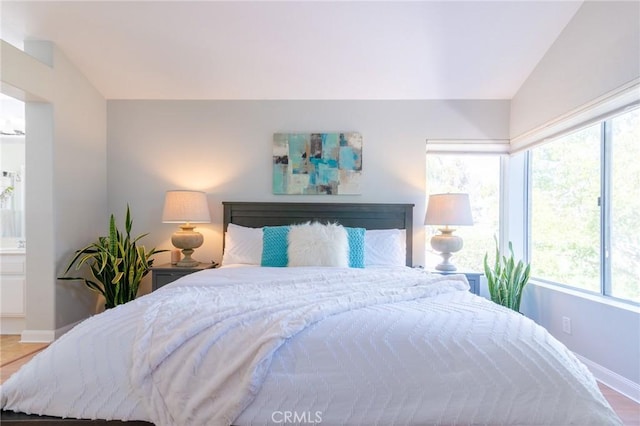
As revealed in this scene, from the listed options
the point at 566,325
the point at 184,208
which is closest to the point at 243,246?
the point at 184,208

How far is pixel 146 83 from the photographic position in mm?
3291

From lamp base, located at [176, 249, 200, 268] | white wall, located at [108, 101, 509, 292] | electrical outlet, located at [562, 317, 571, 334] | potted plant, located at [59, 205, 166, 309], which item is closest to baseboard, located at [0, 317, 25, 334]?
potted plant, located at [59, 205, 166, 309]

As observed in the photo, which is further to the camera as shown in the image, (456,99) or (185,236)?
(456,99)

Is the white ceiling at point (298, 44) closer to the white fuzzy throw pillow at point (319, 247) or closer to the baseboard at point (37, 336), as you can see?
the white fuzzy throw pillow at point (319, 247)

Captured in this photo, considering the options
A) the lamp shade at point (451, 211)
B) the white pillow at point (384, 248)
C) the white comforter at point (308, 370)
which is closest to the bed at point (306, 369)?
the white comforter at point (308, 370)

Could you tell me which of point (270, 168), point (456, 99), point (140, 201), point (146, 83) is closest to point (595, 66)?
point (456, 99)

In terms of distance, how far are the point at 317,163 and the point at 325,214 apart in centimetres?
55

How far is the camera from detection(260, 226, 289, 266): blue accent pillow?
2.74m

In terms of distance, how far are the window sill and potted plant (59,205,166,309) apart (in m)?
3.72

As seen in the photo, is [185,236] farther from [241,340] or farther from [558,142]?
[558,142]

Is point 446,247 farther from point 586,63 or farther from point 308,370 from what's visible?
point 308,370

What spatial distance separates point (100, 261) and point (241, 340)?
2.66 metres

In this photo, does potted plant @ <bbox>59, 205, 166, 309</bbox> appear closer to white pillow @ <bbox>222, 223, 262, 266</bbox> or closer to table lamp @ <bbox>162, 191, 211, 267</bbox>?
table lamp @ <bbox>162, 191, 211, 267</bbox>

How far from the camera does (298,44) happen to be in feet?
9.30
